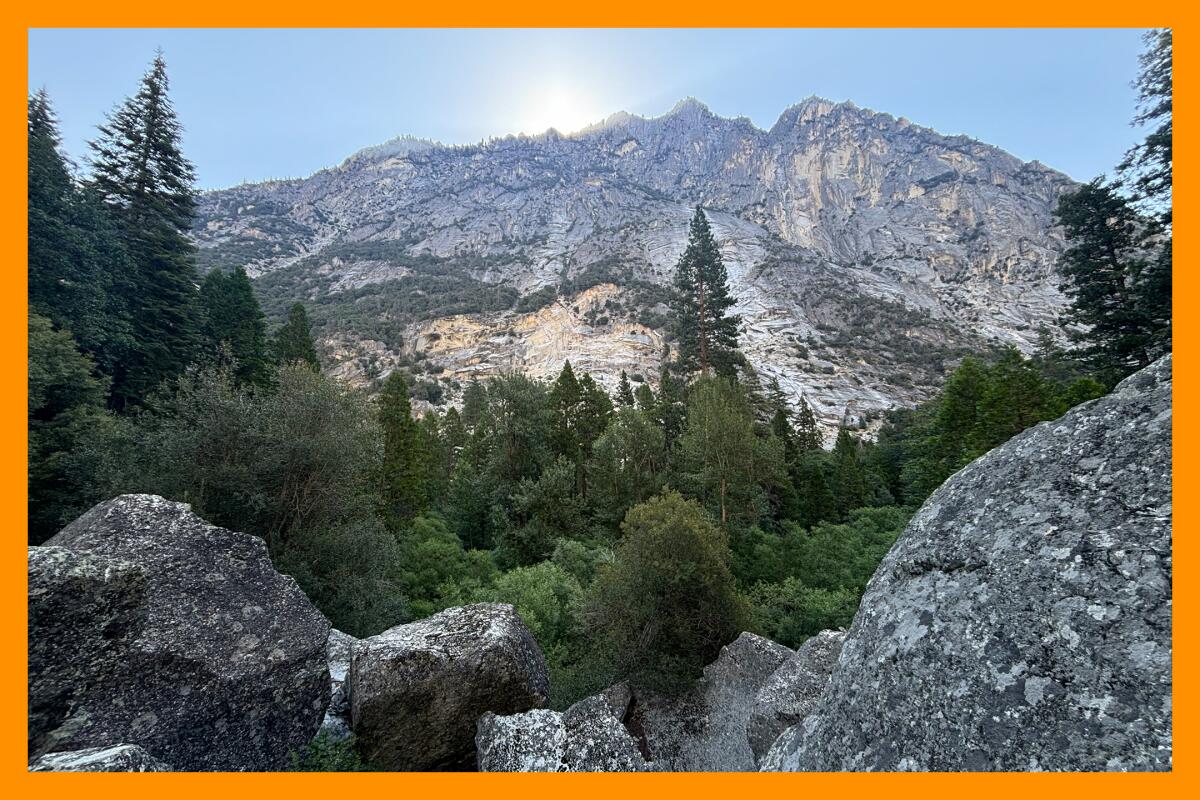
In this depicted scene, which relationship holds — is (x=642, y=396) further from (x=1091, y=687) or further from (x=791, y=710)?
(x=1091, y=687)

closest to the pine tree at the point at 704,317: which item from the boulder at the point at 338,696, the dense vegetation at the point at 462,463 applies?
the dense vegetation at the point at 462,463

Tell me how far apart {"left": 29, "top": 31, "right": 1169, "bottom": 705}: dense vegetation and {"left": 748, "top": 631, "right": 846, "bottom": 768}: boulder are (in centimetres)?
326

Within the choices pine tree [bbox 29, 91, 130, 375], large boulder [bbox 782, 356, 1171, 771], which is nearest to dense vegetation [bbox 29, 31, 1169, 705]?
pine tree [bbox 29, 91, 130, 375]

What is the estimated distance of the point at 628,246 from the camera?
433ft

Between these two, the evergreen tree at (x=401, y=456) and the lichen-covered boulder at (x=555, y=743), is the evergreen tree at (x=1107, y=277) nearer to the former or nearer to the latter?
the lichen-covered boulder at (x=555, y=743)

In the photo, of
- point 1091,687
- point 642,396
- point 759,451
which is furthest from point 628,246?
point 1091,687

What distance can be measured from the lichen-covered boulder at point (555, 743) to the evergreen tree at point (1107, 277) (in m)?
23.1

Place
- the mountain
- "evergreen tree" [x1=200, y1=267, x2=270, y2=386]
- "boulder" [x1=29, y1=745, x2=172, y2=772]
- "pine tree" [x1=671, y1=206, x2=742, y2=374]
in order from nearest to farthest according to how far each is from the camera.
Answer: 1. "boulder" [x1=29, y1=745, x2=172, y2=772]
2. "evergreen tree" [x1=200, y1=267, x2=270, y2=386]
3. "pine tree" [x1=671, y1=206, x2=742, y2=374]
4. the mountain

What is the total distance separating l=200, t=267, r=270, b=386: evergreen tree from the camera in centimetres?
2778

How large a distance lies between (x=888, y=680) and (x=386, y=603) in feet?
46.2

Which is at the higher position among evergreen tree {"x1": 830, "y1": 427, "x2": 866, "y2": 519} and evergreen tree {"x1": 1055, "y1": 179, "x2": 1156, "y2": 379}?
evergreen tree {"x1": 1055, "y1": 179, "x2": 1156, "y2": 379}

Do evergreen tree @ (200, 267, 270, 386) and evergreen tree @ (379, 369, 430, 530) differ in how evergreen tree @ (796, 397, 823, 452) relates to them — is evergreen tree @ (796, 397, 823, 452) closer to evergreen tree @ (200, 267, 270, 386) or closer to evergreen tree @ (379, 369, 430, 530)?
evergreen tree @ (379, 369, 430, 530)

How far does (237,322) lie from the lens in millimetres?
30109

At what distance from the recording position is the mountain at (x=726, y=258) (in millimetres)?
79875
